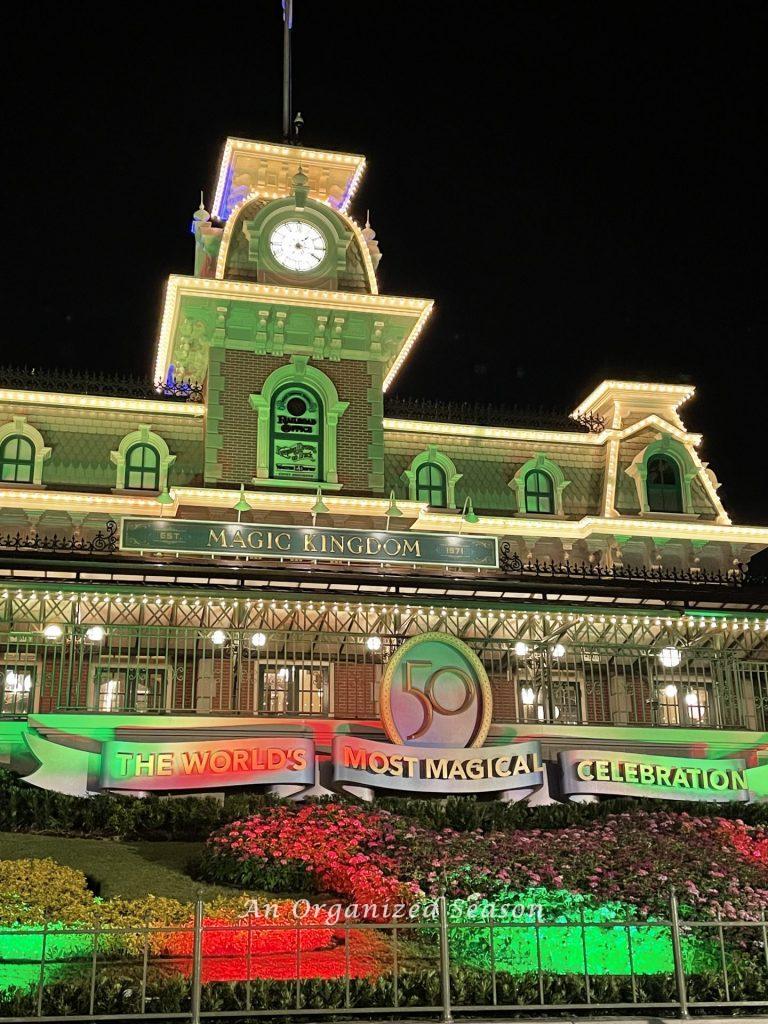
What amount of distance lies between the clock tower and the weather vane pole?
475 centimetres

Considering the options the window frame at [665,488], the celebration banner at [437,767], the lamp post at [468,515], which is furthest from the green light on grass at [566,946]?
the window frame at [665,488]

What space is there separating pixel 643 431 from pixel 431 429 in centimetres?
673

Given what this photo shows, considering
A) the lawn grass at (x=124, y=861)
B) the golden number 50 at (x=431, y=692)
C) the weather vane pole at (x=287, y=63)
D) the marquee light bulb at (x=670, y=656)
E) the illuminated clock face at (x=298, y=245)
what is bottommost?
the lawn grass at (x=124, y=861)

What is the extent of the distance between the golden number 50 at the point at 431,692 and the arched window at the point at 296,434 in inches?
413

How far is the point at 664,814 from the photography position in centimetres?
2355

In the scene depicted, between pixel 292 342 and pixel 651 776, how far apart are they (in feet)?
53.7

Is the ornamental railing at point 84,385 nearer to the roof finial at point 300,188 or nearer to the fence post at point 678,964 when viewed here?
the roof finial at point 300,188

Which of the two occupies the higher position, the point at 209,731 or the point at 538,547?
the point at 538,547

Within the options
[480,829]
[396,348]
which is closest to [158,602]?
[480,829]

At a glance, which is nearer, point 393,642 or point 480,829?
point 480,829

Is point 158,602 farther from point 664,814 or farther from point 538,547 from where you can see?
point 538,547

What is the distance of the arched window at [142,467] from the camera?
3456cm

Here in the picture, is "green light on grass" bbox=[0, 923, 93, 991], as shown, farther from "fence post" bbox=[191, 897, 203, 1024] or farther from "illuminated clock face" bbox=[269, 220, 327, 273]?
"illuminated clock face" bbox=[269, 220, 327, 273]

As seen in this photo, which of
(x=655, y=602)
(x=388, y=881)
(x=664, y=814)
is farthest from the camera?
(x=655, y=602)
